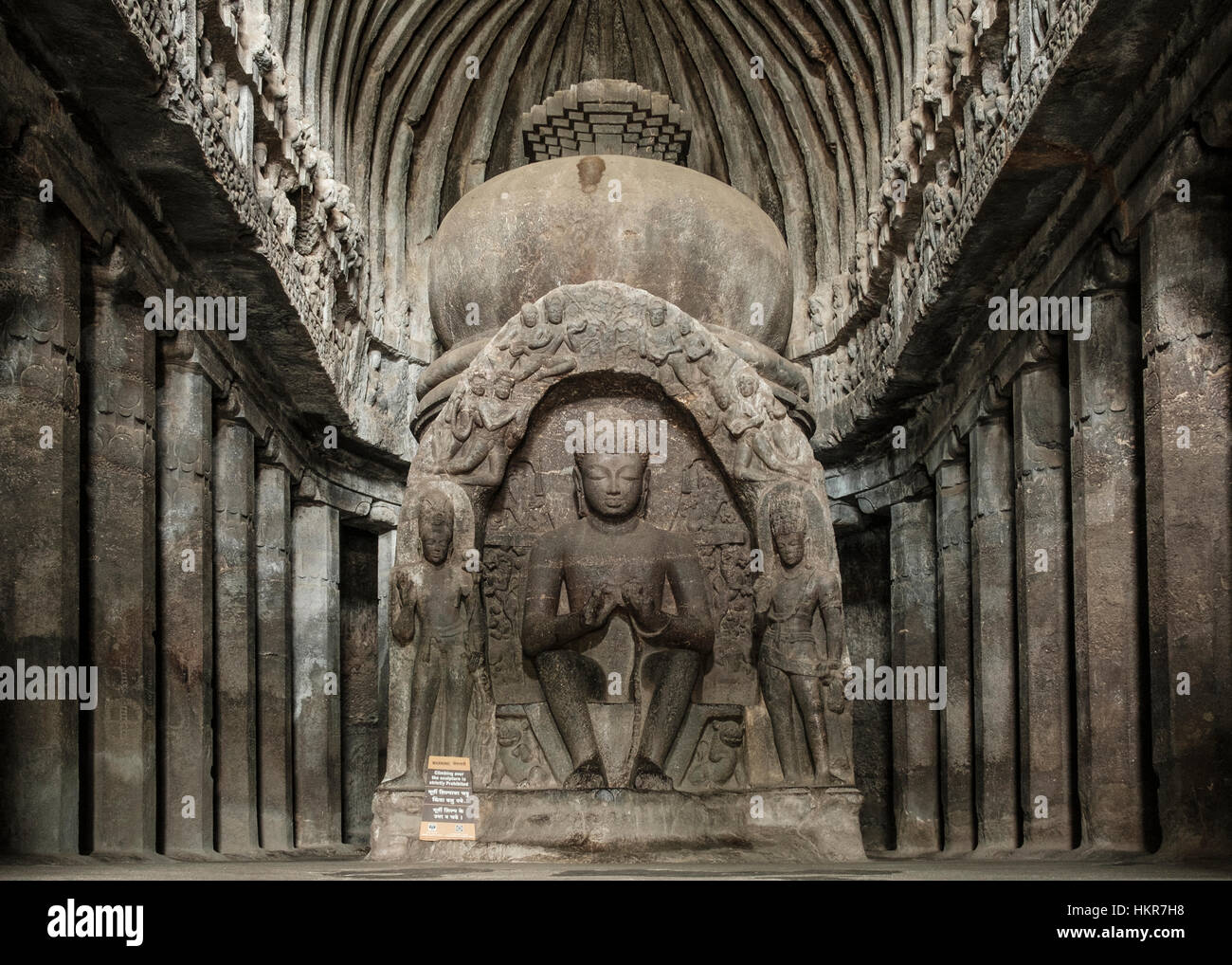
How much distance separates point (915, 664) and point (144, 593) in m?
8.45

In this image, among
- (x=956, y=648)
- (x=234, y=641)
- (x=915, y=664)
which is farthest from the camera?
(x=915, y=664)

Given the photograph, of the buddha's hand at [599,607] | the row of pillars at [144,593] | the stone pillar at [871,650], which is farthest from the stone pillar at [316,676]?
the buddha's hand at [599,607]

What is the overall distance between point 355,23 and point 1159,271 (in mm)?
10232

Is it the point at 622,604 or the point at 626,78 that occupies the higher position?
the point at 626,78

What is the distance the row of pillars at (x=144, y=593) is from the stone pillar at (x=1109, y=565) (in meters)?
6.85

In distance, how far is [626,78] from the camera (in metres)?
21.8

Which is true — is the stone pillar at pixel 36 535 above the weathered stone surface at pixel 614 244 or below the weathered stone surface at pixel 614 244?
below

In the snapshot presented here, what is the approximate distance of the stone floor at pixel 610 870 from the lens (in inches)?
357

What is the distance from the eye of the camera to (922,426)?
1834 centimetres

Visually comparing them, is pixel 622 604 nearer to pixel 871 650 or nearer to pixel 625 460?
pixel 625 460

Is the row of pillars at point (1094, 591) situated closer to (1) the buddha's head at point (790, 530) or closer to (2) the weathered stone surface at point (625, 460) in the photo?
(2) the weathered stone surface at point (625, 460)

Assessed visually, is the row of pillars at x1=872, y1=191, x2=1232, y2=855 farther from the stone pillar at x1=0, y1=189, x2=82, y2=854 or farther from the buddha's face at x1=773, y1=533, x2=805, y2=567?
the stone pillar at x1=0, y1=189, x2=82, y2=854

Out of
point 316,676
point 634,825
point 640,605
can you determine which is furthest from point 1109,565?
point 316,676

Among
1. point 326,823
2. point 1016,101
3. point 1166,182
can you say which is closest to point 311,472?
point 326,823
